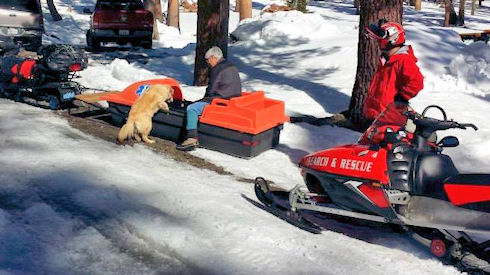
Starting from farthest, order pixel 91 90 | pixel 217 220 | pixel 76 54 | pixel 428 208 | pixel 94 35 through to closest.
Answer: pixel 94 35 < pixel 91 90 < pixel 76 54 < pixel 217 220 < pixel 428 208

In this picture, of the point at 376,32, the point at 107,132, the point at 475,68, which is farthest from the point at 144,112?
the point at 475,68

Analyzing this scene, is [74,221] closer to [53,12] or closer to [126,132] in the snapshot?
[126,132]

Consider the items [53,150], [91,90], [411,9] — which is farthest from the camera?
[411,9]

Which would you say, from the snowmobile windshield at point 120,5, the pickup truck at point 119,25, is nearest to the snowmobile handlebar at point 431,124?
the pickup truck at point 119,25

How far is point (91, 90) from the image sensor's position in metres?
12.2

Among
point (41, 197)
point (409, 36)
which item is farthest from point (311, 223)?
point (409, 36)

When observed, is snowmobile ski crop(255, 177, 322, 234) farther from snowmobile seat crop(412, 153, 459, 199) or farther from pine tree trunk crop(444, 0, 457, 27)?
pine tree trunk crop(444, 0, 457, 27)

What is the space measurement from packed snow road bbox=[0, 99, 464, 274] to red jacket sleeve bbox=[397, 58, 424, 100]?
153cm

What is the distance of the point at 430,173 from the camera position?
16.8ft

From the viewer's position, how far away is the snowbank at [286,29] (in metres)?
18.3

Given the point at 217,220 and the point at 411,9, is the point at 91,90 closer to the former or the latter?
the point at 217,220

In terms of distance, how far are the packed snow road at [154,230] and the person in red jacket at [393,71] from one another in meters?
1.48

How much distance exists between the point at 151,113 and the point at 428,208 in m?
4.88

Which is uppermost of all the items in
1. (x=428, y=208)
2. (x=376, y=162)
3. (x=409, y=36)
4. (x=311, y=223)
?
(x=409, y=36)
